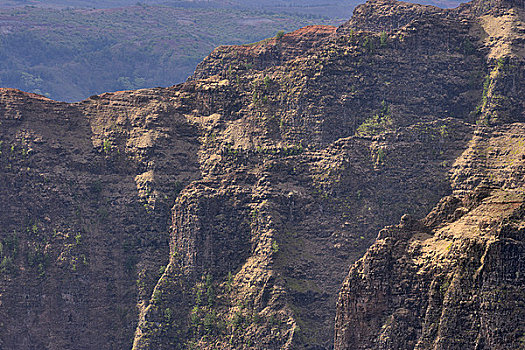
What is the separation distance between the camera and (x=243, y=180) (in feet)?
369

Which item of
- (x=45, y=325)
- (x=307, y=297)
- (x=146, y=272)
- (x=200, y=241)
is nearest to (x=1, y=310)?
(x=45, y=325)

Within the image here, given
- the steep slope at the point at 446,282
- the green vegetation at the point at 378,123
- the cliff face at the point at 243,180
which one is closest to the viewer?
the steep slope at the point at 446,282

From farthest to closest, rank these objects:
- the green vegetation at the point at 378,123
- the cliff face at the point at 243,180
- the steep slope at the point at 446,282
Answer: the green vegetation at the point at 378,123 → the cliff face at the point at 243,180 → the steep slope at the point at 446,282

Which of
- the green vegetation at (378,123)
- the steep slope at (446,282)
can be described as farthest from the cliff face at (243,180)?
the steep slope at (446,282)

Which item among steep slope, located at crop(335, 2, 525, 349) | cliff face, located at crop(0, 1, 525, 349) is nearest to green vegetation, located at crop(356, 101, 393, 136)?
cliff face, located at crop(0, 1, 525, 349)

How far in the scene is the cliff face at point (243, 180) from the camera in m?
106

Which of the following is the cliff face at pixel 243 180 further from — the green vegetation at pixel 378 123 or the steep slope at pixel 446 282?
the steep slope at pixel 446 282

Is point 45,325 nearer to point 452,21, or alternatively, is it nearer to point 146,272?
point 146,272

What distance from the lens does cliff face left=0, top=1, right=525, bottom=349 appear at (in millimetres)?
106500

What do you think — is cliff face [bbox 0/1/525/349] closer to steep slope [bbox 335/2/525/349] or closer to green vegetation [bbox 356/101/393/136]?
green vegetation [bbox 356/101/393/136]

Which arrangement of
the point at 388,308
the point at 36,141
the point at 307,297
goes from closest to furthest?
1. the point at 388,308
2. the point at 307,297
3. the point at 36,141

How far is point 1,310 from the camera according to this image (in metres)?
111

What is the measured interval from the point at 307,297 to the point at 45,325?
103 feet

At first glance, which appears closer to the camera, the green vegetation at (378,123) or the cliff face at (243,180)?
the cliff face at (243,180)
